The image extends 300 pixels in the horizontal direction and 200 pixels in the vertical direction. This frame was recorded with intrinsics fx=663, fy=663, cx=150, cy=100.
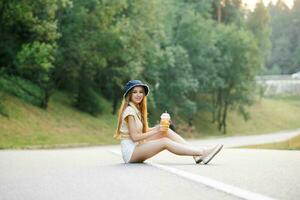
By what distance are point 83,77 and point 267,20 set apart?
5203 cm

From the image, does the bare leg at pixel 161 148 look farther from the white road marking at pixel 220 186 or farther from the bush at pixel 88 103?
the bush at pixel 88 103

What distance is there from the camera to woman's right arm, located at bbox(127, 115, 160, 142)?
1045cm

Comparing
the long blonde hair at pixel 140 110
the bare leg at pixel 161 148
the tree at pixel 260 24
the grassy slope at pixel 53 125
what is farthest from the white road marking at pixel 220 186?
the tree at pixel 260 24

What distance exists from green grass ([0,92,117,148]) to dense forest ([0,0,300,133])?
1134 mm

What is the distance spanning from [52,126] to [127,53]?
8396 millimetres

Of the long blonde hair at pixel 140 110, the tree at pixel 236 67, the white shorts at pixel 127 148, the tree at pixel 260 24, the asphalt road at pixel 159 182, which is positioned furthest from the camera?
the tree at pixel 260 24

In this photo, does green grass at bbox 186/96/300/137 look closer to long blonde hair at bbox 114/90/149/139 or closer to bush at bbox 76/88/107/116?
bush at bbox 76/88/107/116

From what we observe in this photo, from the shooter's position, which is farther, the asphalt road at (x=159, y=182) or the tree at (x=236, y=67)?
the tree at (x=236, y=67)

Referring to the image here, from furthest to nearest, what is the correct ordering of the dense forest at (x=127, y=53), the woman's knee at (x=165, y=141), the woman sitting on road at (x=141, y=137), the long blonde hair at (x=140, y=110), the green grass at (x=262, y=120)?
the green grass at (x=262, y=120), the dense forest at (x=127, y=53), the long blonde hair at (x=140, y=110), the woman's knee at (x=165, y=141), the woman sitting on road at (x=141, y=137)

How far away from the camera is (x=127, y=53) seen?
139 feet

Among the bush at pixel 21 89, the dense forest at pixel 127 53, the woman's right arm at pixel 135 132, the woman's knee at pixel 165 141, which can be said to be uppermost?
the dense forest at pixel 127 53

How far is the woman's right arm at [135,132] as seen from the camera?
1045 centimetres

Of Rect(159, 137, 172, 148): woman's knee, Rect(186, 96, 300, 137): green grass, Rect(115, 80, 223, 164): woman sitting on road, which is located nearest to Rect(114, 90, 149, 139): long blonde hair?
Rect(115, 80, 223, 164): woman sitting on road

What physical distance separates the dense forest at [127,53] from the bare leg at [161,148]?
73.1ft
